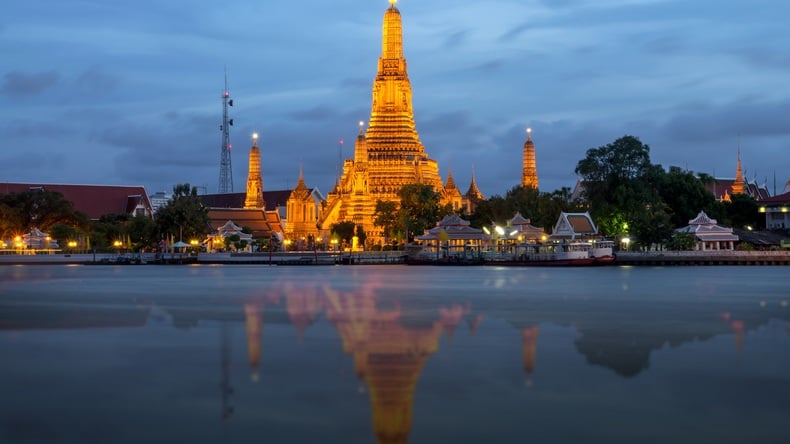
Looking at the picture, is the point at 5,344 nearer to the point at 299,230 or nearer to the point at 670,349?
the point at 670,349

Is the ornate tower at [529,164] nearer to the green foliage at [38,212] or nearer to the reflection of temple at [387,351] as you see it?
the green foliage at [38,212]

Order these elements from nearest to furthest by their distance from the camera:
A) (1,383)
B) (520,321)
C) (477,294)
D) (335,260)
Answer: (1,383), (520,321), (477,294), (335,260)

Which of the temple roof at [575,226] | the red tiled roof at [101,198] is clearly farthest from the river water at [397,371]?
the red tiled roof at [101,198]

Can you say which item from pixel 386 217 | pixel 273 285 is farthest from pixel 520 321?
pixel 386 217

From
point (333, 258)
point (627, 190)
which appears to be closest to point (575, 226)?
point (627, 190)

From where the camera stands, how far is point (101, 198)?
109312 millimetres

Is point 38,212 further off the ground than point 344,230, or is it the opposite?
point 38,212

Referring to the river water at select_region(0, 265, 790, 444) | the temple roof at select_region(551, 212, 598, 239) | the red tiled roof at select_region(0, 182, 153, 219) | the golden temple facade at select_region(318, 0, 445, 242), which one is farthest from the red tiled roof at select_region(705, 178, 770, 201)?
the river water at select_region(0, 265, 790, 444)

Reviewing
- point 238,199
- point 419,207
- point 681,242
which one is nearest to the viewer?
point 681,242

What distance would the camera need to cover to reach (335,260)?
235 feet

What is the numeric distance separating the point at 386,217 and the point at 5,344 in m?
60.7

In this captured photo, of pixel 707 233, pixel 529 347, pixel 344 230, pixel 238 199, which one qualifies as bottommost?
pixel 529 347

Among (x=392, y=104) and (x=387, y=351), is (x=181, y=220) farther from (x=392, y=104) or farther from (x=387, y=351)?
(x=387, y=351)

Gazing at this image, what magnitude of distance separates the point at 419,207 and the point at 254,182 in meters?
39.0
